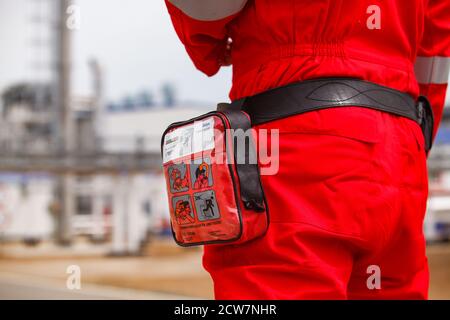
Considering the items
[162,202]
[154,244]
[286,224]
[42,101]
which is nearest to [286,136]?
[286,224]

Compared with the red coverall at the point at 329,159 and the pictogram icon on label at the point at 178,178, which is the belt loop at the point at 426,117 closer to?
the red coverall at the point at 329,159

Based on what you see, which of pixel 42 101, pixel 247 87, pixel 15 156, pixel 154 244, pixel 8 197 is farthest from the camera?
pixel 42 101

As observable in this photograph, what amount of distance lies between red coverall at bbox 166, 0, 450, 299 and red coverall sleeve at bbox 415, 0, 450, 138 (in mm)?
87

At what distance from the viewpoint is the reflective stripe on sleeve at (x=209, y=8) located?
3.01ft

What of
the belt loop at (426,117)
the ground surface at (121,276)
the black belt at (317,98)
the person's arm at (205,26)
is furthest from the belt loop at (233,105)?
the ground surface at (121,276)

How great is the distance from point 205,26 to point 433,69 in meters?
0.44

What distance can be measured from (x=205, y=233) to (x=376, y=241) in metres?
0.24

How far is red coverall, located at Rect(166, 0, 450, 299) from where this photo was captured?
2.74 ft

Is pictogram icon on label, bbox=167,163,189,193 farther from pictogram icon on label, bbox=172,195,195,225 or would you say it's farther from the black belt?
the black belt

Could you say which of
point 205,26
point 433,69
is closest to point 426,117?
point 433,69

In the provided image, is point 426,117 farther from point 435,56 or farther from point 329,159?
point 329,159
